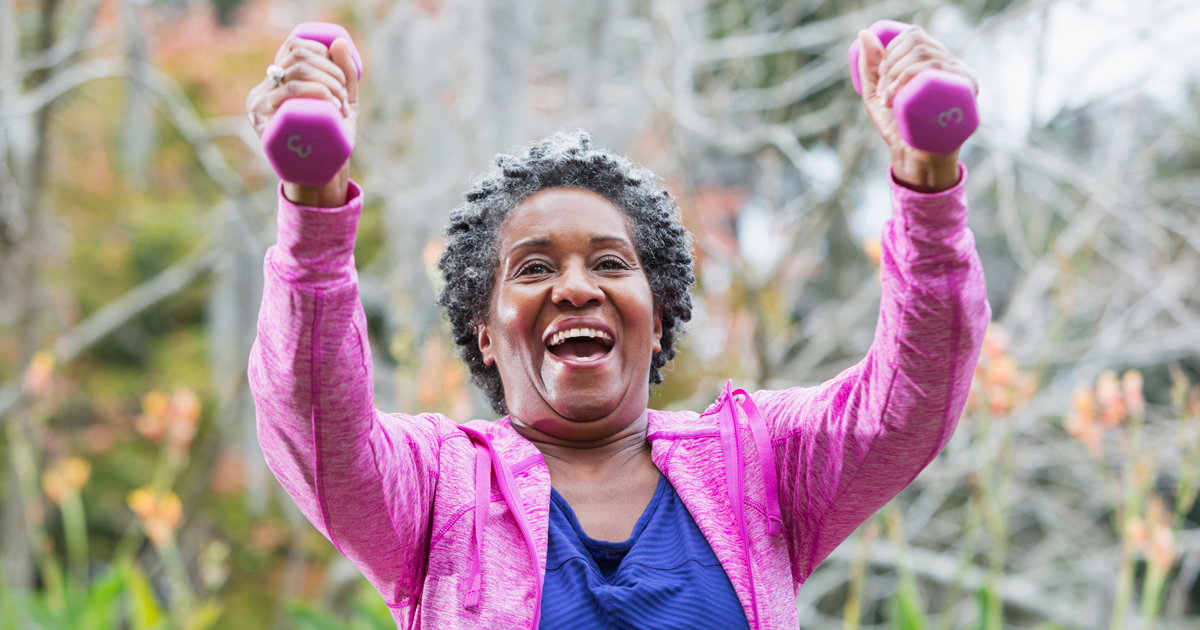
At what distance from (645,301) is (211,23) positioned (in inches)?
269

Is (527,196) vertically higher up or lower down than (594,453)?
higher up

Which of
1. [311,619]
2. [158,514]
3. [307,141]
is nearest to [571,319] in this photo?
[307,141]

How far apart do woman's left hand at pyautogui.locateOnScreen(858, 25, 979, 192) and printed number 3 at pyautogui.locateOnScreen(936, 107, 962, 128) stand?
4 cm

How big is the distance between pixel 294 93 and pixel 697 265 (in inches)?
114

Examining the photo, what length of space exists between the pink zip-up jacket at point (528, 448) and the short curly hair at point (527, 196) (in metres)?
0.16

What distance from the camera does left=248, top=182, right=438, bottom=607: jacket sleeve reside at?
2.61 feet

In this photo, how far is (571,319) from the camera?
1.04 metres

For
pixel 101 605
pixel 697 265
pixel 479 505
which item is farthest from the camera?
pixel 697 265

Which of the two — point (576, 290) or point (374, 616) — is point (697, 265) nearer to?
point (374, 616)

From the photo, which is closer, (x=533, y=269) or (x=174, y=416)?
(x=533, y=269)

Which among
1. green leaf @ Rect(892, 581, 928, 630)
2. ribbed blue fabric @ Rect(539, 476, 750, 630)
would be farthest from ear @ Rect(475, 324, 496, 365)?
green leaf @ Rect(892, 581, 928, 630)

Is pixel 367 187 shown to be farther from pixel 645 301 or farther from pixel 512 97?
pixel 645 301

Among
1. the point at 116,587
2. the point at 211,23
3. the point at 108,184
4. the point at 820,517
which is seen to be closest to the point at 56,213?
the point at 108,184

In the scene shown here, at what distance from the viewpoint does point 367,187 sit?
5.18m
